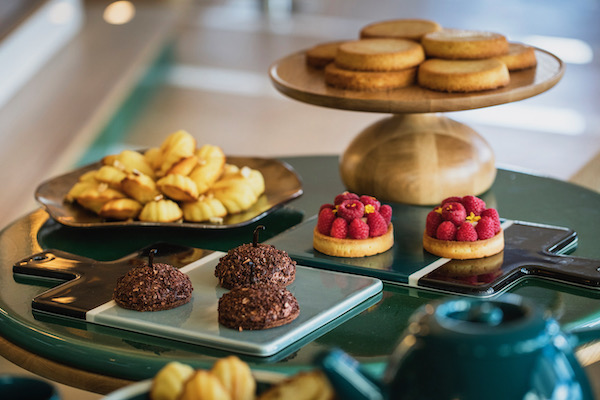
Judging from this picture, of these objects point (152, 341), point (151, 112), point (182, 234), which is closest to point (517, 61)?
point (182, 234)

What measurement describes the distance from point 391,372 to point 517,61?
4.60 feet

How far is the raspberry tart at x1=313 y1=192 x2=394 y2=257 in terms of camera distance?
1578 millimetres

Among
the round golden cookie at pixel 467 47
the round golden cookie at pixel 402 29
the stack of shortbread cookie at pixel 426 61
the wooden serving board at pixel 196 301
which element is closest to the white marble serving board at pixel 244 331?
the wooden serving board at pixel 196 301

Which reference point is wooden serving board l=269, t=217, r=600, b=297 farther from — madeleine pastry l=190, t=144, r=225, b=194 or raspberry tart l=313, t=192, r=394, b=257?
madeleine pastry l=190, t=144, r=225, b=194

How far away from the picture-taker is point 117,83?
19.6 feet

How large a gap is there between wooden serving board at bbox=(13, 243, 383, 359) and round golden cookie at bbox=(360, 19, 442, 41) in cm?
88

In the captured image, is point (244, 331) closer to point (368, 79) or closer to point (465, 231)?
point (465, 231)

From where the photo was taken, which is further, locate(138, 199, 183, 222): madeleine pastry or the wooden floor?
the wooden floor

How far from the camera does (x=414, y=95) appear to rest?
1.84m

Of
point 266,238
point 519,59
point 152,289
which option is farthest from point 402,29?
point 152,289

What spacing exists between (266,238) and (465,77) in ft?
1.78

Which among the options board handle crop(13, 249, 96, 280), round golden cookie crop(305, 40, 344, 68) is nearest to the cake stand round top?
round golden cookie crop(305, 40, 344, 68)

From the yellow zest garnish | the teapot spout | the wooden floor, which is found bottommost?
the wooden floor

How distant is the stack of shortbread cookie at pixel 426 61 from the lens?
186cm
